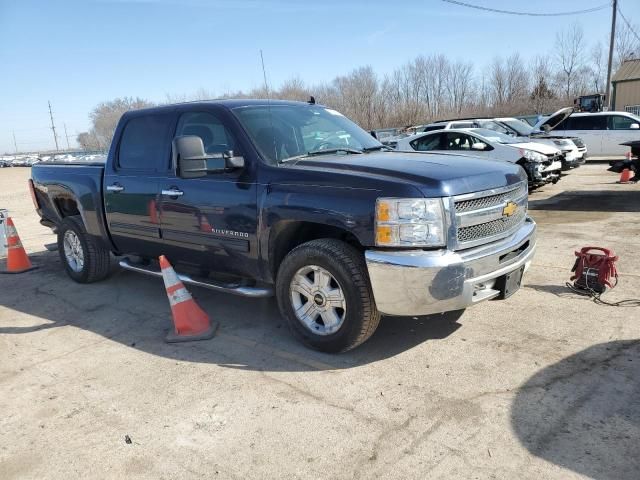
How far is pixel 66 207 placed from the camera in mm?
6488

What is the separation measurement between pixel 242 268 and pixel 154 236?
124 centimetres

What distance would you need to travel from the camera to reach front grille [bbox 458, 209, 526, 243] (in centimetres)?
360

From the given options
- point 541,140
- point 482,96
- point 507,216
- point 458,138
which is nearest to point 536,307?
point 507,216

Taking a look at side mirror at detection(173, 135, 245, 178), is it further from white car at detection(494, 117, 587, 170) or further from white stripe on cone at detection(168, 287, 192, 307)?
white car at detection(494, 117, 587, 170)

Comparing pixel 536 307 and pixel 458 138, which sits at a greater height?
pixel 458 138

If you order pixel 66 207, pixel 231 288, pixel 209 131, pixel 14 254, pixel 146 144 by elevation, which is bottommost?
pixel 14 254

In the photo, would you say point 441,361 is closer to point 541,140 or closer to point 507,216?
point 507,216

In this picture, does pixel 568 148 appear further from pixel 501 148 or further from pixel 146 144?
pixel 146 144

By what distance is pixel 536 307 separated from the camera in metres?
4.73

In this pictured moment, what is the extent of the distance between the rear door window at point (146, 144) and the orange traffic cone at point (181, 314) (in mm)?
1127

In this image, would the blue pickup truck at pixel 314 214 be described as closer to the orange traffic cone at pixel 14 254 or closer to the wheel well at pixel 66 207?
the wheel well at pixel 66 207

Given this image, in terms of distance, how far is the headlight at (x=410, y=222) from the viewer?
3.40 meters

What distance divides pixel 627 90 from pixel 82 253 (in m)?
43.5

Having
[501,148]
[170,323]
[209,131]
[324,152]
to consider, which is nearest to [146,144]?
[209,131]
